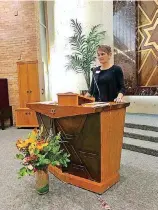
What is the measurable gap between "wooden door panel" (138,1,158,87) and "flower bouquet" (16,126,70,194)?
307cm

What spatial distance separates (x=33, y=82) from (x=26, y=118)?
0.90 meters

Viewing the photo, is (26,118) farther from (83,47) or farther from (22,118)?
(83,47)

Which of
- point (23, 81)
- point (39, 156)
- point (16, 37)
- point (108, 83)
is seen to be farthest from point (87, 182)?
point (16, 37)

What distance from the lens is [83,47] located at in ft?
17.2

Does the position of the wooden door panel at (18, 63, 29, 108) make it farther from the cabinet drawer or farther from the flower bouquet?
the flower bouquet

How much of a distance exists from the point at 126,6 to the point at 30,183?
13.3ft

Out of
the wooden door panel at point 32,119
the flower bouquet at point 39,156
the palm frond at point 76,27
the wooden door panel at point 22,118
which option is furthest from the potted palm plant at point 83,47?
the flower bouquet at point 39,156

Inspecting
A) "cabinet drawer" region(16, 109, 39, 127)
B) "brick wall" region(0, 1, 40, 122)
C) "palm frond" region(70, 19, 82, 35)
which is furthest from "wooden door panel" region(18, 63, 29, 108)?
"palm frond" region(70, 19, 82, 35)

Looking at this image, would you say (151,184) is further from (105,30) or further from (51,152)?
(105,30)

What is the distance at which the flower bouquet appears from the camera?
2.02m

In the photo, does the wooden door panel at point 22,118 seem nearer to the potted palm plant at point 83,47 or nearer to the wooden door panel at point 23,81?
the wooden door panel at point 23,81

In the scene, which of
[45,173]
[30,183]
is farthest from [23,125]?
[45,173]

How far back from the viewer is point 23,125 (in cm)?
561

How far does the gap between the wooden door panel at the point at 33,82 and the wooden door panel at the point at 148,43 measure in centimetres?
238
